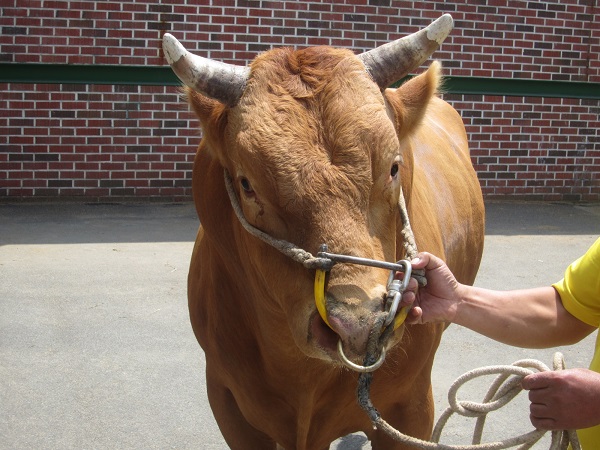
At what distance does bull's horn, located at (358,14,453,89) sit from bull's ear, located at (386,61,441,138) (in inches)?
4.1

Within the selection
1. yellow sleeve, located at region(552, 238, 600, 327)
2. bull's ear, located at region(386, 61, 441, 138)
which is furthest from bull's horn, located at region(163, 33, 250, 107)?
yellow sleeve, located at region(552, 238, 600, 327)

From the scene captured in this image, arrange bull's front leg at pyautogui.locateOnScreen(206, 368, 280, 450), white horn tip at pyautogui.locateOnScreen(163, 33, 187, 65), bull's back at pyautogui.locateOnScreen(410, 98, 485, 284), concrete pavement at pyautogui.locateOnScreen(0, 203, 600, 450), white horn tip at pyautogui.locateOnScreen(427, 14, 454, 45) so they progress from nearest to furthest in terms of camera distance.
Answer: white horn tip at pyautogui.locateOnScreen(163, 33, 187, 65) < white horn tip at pyautogui.locateOnScreen(427, 14, 454, 45) < bull's back at pyautogui.locateOnScreen(410, 98, 485, 284) < bull's front leg at pyautogui.locateOnScreen(206, 368, 280, 450) < concrete pavement at pyautogui.locateOnScreen(0, 203, 600, 450)

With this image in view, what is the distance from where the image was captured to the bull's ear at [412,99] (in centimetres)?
305

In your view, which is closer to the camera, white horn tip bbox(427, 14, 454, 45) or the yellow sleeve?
the yellow sleeve

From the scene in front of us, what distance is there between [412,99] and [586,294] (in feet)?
3.27

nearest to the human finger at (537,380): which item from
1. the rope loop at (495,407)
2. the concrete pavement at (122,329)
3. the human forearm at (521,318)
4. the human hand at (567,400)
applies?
the human hand at (567,400)

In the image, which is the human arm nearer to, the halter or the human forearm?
the human forearm

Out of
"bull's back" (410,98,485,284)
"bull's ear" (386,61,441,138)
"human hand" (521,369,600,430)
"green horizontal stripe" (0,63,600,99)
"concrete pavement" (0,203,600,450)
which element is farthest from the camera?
"green horizontal stripe" (0,63,600,99)

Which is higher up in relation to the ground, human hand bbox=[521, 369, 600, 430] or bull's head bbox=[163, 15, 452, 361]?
bull's head bbox=[163, 15, 452, 361]

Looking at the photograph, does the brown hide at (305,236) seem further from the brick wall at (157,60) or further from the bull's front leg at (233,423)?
the brick wall at (157,60)

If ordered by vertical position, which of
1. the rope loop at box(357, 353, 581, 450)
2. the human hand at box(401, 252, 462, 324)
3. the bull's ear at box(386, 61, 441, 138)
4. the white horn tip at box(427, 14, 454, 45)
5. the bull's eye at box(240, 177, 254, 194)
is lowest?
the rope loop at box(357, 353, 581, 450)

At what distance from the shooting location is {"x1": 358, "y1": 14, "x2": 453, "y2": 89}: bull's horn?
9.59 feet

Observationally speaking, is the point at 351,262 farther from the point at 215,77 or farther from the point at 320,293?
the point at 215,77

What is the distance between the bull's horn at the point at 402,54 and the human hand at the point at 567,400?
1.18 meters
